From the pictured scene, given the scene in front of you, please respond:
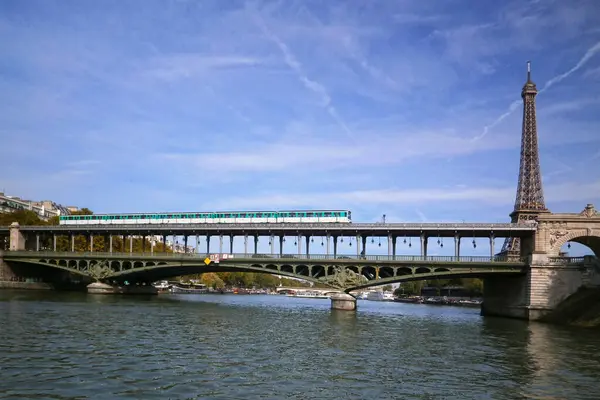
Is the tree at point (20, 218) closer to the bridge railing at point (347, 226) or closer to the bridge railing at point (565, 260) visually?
the bridge railing at point (347, 226)

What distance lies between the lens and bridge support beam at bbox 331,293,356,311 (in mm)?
86875

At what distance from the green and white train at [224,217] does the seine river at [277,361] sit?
121ft

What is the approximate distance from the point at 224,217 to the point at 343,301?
2648 cm

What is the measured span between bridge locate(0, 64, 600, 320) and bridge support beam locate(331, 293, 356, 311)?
0.15 meters

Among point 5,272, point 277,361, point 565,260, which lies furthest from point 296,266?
point 5,272

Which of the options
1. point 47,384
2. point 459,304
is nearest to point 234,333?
point 47,384

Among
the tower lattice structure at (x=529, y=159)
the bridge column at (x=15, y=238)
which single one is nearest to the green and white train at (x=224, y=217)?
the bridge column at (x=15, y=238)

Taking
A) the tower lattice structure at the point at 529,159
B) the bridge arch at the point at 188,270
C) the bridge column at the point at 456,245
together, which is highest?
the tower lattice structure at the point at 529,159

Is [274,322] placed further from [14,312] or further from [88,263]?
[88,263]

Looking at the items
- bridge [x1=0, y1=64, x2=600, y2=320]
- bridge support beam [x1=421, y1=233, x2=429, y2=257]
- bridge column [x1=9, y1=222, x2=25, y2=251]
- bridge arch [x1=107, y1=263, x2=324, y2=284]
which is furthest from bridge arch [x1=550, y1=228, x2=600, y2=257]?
bridge column [x1=9, y1=222, x2=25, y2=251]

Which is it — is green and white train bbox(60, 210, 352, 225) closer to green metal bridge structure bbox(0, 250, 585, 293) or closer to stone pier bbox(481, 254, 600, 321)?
green metal bridge structure bbox(0, 250, 585, 293)

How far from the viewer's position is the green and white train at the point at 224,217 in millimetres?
93562

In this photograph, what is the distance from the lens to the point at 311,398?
24719 mm

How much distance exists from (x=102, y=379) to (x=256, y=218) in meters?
70.6
